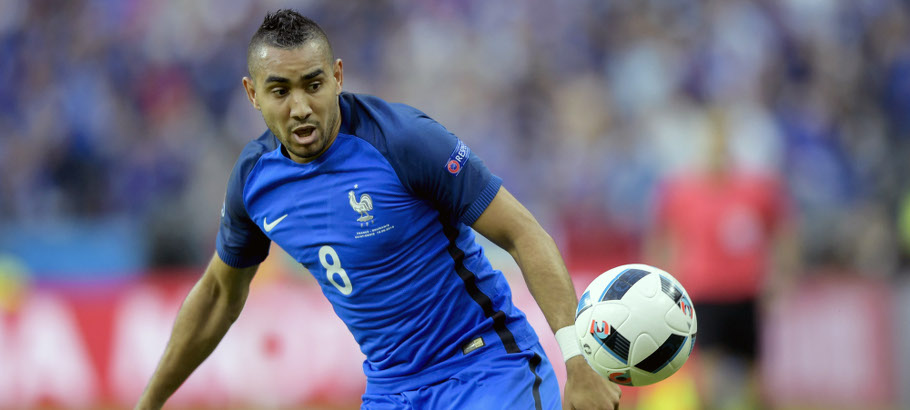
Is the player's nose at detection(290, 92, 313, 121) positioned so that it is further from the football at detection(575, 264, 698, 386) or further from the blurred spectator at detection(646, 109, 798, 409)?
the blurred spectator at detection(646, 109, 798, 409)

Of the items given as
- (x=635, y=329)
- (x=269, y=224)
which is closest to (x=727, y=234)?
(x=635, y=329)

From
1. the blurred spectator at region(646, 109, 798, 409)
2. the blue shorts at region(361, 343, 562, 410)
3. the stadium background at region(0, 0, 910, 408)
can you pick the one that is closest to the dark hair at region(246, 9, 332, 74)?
the blue shorts at region(361, 343, 562, 410)

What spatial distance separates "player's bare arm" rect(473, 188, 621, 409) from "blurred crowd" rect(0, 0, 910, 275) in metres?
7.46

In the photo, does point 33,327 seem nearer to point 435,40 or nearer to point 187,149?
point 187,149

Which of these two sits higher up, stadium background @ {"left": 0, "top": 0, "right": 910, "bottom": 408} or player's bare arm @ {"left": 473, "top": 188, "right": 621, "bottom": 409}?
player's bare arm @ {"left": 473, "top": 188, "right": 621, "bottom": 409}

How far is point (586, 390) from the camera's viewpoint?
4023 millimetres

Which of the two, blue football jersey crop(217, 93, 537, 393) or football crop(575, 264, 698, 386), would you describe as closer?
football crop(575, 264, 698, 386)

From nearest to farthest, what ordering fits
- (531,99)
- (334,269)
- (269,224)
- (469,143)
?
(334,269) < (269,224) < (469,143) < (531,99)

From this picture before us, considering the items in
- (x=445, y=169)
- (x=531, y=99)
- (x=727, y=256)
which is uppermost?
(x=445, y=169)

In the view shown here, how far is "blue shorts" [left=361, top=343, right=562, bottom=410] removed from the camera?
4355mm

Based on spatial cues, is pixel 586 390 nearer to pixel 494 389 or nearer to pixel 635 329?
pixel 635 329

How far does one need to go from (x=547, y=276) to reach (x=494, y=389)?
0.55 metres

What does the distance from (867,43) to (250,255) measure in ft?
36.0

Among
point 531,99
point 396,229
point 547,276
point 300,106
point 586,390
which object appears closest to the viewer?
point 586,390
